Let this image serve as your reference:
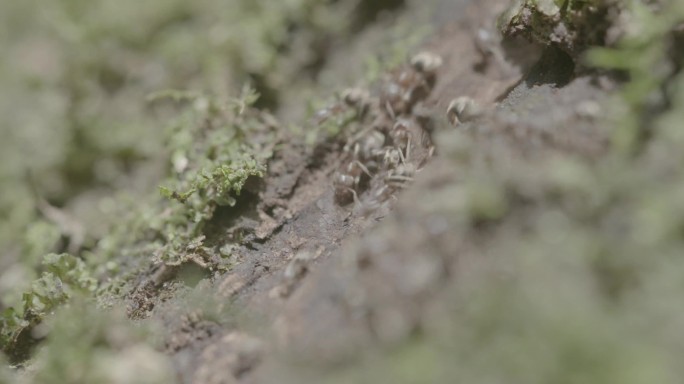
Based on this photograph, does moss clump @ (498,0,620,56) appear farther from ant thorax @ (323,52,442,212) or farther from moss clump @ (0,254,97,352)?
moss clump @ (0,254,97,352)

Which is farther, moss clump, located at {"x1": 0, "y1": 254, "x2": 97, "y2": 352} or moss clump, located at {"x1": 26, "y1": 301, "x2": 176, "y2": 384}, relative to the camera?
moss clump, located at {"x1": 0, "y1": 254, "x2": 97, "y2": 352}

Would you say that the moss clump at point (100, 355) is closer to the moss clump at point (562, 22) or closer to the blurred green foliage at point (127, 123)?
the blurred green foliage at point (127, 123)

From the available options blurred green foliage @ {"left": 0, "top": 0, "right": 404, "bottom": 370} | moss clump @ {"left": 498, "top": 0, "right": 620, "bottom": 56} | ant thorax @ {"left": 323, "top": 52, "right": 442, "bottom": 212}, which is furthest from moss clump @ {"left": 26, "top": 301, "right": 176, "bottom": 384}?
moss clump @ {"left": 498, "top": 0, "right": 620, "bottom": 56}

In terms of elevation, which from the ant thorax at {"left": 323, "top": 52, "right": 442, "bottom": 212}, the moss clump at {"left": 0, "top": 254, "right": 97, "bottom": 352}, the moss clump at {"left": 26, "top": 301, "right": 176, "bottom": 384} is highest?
the moss clump at {"left": 0, "top": 254, "right": 97, "bottom": 352}

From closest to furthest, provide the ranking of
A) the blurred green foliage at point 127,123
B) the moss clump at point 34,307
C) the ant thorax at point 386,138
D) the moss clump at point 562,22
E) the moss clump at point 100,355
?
the moss clump at point 100,355
the moss clump at point 562,22
the ant thorax at point 386,138
the moss clump at point 34,307
the blurred green foliage at point 127,123

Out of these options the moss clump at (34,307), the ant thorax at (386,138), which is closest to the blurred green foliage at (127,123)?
the moss clump at (34,307)

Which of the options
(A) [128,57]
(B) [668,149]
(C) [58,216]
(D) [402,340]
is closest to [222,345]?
(D) [402,340]

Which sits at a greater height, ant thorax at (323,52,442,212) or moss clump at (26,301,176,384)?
ant thorax at (323,52,442,212)

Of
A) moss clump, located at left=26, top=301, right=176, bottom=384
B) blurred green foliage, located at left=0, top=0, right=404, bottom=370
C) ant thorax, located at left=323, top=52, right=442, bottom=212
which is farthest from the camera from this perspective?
blurred green foliage, located at left=0, top=0, right=404, bottom=370

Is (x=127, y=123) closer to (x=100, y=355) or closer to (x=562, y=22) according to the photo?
(x=100, y=355)

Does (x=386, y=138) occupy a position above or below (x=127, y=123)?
below

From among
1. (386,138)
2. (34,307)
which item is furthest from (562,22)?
(34,307)
